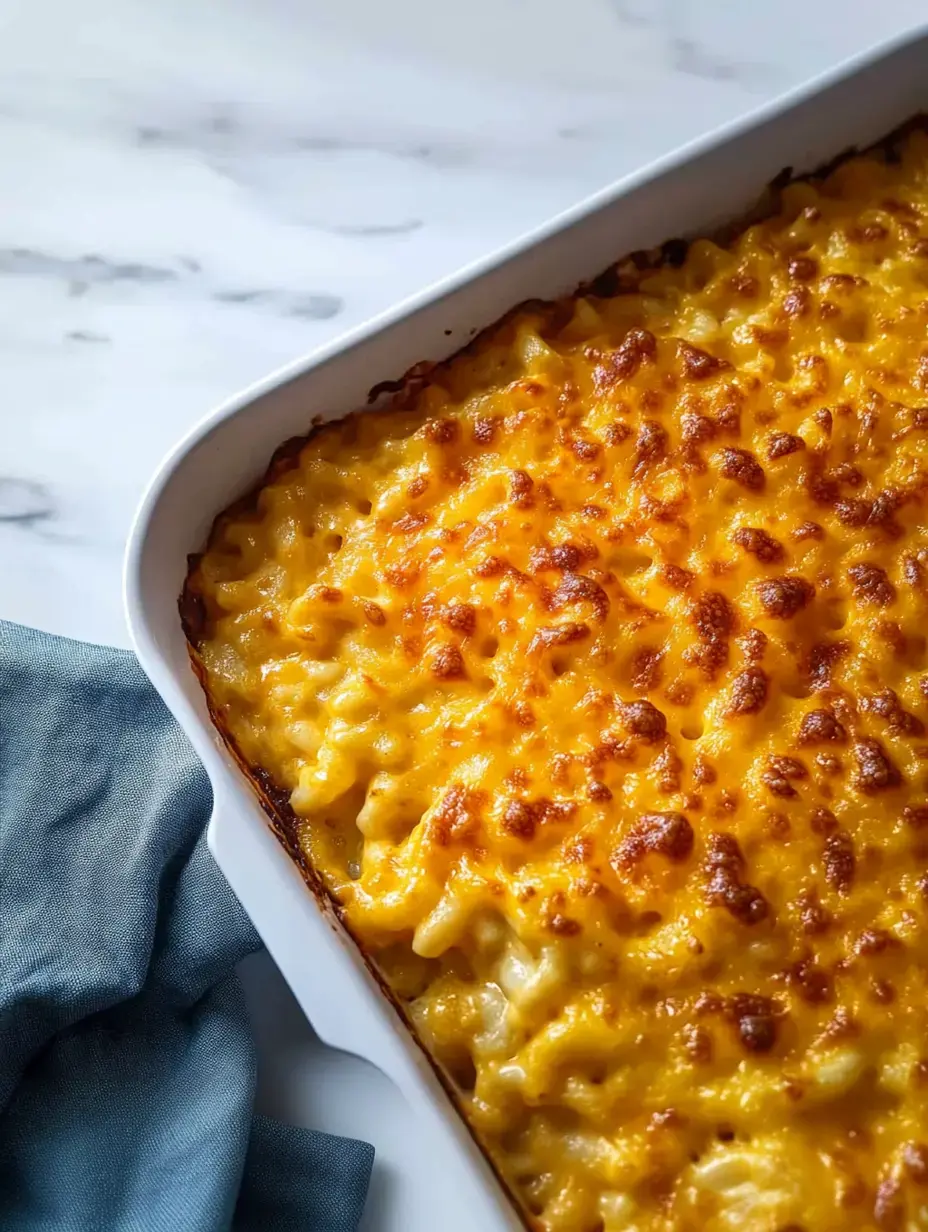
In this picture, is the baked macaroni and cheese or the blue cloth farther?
the blue cloth

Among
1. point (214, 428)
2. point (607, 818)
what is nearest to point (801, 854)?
point (607, 818)

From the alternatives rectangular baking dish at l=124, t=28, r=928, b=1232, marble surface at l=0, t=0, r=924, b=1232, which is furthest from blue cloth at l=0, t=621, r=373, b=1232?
marble surface at l=0, t=0, r=924, b=1232

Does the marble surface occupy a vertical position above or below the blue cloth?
above

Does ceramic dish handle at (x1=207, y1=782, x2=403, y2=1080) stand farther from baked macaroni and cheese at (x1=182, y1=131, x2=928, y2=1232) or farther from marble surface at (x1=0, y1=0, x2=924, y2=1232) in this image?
marble surface at (x1=0, y1=0, x2=924, y2=1232)

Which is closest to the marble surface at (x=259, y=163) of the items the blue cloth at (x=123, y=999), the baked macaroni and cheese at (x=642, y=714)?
the blue cloth at (x=123, y=999)

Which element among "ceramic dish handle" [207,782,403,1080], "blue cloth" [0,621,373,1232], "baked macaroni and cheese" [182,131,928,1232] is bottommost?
"blue cloth" [0,621,373,1232]

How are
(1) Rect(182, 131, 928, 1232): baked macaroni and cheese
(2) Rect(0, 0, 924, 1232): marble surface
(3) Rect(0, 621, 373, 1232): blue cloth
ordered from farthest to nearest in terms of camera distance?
(2) Rect(0, 0, 924, 1232): marble surface → (3) Rect(0, 621, 373, 1232): blue cloth → (1) Rect(182, 131, 928, 1232): baked macaroni and cheese

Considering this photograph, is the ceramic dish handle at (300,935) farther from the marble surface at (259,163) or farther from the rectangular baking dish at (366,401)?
the marble surface at (259,163)

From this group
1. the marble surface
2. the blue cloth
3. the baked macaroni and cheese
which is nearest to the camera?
the baked macaroni and cheese
